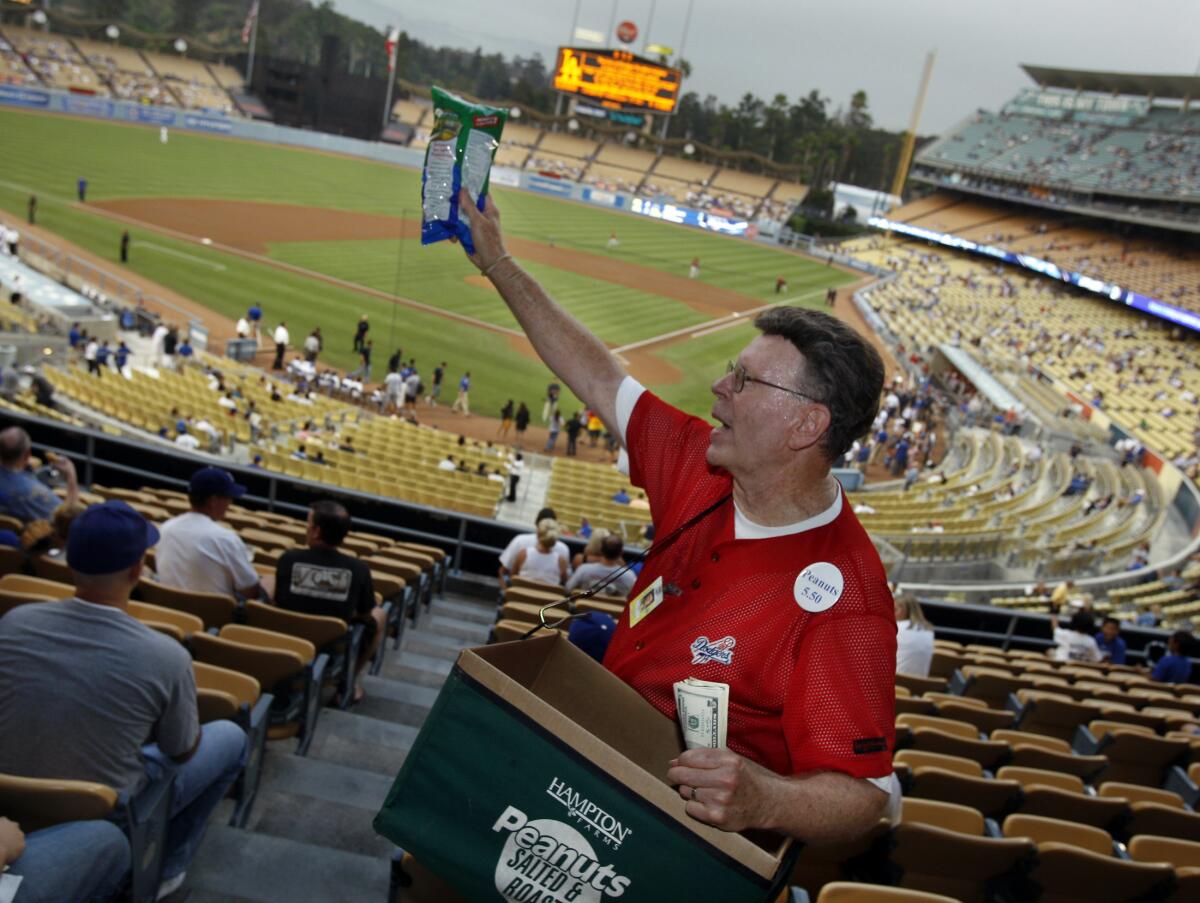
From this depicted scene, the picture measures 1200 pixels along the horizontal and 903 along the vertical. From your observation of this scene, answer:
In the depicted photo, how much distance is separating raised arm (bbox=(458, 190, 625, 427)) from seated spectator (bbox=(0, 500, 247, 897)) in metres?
1.57

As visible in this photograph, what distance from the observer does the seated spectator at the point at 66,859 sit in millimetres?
2305

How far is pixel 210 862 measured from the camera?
3398 millimetres

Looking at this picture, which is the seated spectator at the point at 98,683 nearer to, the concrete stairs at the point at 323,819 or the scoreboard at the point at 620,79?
the concrete stairs at the point at 323,819

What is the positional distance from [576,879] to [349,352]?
78.6 ft

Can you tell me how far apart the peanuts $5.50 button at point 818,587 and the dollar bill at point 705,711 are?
259 mm

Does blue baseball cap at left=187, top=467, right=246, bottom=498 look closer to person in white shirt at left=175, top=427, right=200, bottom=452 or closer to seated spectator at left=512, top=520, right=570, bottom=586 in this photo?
seated spectator at left=512, top=520, right=570, bottom=586

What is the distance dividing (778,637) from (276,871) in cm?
241

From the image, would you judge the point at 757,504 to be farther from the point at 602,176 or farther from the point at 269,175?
the point at 602,176

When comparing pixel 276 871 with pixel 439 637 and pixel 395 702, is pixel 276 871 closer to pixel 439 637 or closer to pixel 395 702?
pixel 395 702

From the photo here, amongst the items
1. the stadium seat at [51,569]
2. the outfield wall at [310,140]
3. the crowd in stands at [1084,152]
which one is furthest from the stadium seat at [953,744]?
the crowd in stands at [1084,152]

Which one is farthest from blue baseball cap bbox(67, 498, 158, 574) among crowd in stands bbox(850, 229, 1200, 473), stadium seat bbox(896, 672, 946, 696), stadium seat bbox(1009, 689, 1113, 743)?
crowd in stands bbox(850, 229, 1200, 473)

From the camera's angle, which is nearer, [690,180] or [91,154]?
[91,154]

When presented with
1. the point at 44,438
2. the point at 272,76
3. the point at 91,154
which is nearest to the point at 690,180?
the point at 272,76

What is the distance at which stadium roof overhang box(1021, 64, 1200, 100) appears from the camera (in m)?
58.9
